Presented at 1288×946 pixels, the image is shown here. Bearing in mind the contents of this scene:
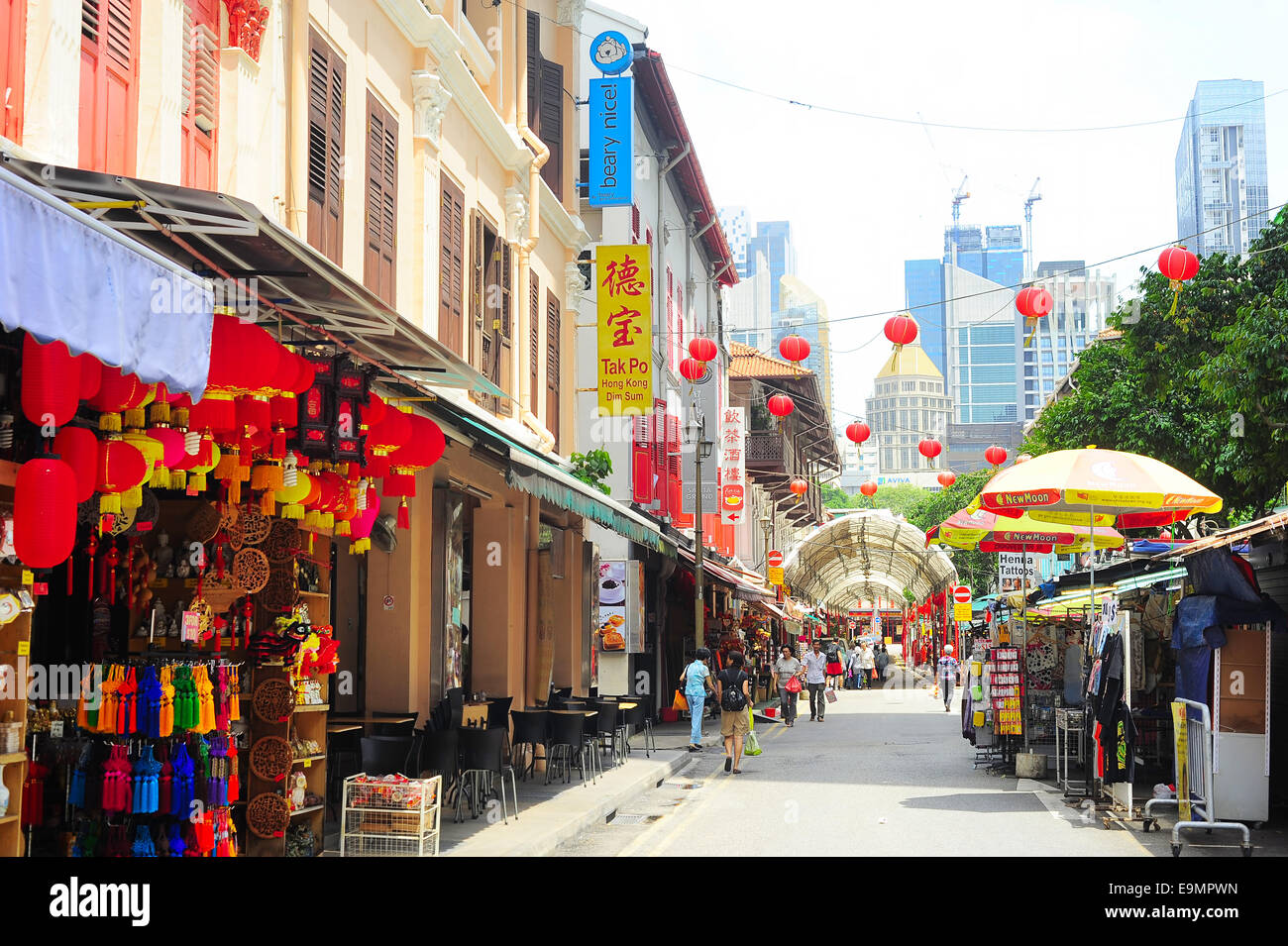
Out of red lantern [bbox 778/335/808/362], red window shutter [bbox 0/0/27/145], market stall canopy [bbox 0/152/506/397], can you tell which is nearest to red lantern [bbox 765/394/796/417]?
red lantern [bbox 778/335/808/362]

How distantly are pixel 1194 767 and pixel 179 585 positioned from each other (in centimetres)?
906

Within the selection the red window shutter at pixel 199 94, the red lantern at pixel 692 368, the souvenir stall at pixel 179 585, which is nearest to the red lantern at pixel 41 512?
the souvenir stall at pixel 179 585

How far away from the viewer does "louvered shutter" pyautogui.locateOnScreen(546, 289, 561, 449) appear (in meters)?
22.3

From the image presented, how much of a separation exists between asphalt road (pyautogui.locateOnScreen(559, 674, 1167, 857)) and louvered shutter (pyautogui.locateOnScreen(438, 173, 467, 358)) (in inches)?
246

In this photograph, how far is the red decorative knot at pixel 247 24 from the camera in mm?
11117

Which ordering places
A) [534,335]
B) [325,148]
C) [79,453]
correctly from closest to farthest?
[79,453]
[325,148]
[534,335]

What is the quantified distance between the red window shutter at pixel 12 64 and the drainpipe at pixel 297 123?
13.1 ft

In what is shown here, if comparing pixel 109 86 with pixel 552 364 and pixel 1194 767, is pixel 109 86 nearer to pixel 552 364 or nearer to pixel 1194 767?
pixel 1194 767

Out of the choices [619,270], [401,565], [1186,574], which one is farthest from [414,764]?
[619,270]

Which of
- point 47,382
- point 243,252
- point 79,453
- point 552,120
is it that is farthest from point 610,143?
point 47,382

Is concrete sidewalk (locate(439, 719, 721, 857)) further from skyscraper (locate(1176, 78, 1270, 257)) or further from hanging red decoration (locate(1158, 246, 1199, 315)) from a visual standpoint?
skyscraper (locate(1176, 78, 1270, 257))

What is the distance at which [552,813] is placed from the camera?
44.0ft
